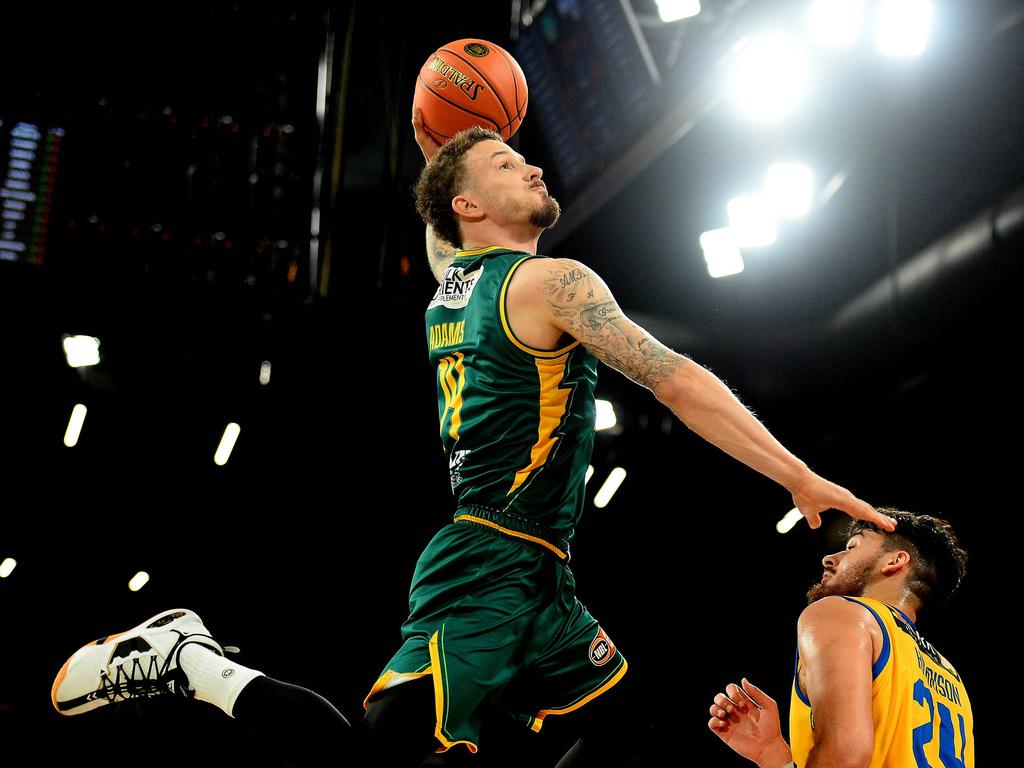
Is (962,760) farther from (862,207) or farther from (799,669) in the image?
(862,207)

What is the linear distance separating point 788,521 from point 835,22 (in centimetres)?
608

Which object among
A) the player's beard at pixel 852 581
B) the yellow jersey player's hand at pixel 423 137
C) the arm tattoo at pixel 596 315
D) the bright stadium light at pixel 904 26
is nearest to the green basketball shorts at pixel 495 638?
the arm tattoo at pixel 596 315

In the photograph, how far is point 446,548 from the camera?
2463 mm

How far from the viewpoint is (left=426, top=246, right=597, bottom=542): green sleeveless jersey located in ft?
8.09

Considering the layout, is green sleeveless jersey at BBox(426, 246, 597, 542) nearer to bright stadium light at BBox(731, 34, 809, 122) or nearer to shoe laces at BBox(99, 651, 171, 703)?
shoe laces at BBox(99, 651, 171, 703)

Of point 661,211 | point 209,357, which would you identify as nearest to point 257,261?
point 209,357

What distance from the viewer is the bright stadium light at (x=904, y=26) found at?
4922 millimetres

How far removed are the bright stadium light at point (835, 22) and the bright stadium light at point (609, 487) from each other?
5.67 metres

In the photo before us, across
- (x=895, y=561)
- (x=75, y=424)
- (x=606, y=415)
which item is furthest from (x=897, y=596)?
(x=75, y=424)

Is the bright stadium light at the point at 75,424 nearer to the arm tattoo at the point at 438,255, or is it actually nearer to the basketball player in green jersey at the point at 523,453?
the arm tattoo at the point at 438,255

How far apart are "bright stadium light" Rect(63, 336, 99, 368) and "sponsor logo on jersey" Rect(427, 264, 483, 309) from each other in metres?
5.93

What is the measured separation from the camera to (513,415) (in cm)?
247

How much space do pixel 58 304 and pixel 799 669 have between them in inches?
221

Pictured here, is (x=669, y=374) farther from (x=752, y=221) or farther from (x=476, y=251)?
(x=752, y=221)
